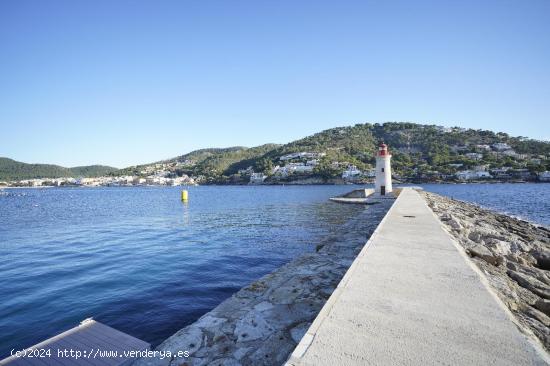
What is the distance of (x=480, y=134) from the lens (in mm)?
140500

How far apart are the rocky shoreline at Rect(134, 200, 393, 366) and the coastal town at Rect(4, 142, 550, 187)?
99311 millimetres

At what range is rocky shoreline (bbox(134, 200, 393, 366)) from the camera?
13.2 feet

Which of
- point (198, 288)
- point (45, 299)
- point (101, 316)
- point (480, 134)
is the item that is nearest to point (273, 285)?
point (198, 288)

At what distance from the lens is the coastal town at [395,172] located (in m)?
96.6

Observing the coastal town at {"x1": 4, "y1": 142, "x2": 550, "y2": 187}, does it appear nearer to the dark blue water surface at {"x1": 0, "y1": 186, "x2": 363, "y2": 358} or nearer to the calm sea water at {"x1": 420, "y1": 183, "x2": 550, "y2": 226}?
the calm sea water at {"x1": 420, "y1": 183, "x2": 550, "y2": 226}

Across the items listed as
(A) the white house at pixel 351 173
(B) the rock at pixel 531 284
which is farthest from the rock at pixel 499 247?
(A) the white house at pixel 351 173

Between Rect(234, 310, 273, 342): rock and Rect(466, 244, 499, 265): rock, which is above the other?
Rect(466, 244, 499, 265): rock

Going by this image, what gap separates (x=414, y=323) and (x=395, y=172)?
363 ft

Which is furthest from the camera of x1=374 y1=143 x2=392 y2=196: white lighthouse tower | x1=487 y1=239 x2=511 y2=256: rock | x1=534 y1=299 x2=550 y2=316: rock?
x1=374 y1=143 x2=392 y2=196: white lighthouse tower

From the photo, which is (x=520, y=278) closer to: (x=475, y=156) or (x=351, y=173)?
(x=351, y=173)

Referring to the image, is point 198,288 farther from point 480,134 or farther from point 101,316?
point 480,134

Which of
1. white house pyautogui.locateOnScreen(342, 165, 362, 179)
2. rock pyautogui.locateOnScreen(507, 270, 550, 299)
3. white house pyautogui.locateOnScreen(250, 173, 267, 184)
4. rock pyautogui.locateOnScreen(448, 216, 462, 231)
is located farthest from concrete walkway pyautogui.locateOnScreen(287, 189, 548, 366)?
white house pyautogui.locateOnScreen(250, 173, 267, 184)

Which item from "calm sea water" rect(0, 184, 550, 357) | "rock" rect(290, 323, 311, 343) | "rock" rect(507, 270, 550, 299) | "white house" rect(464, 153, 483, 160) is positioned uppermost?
"white house" rect(464, 153, 483, 160)

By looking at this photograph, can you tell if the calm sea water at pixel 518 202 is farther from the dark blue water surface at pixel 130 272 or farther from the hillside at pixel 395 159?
the hillside at pixel 395 159
